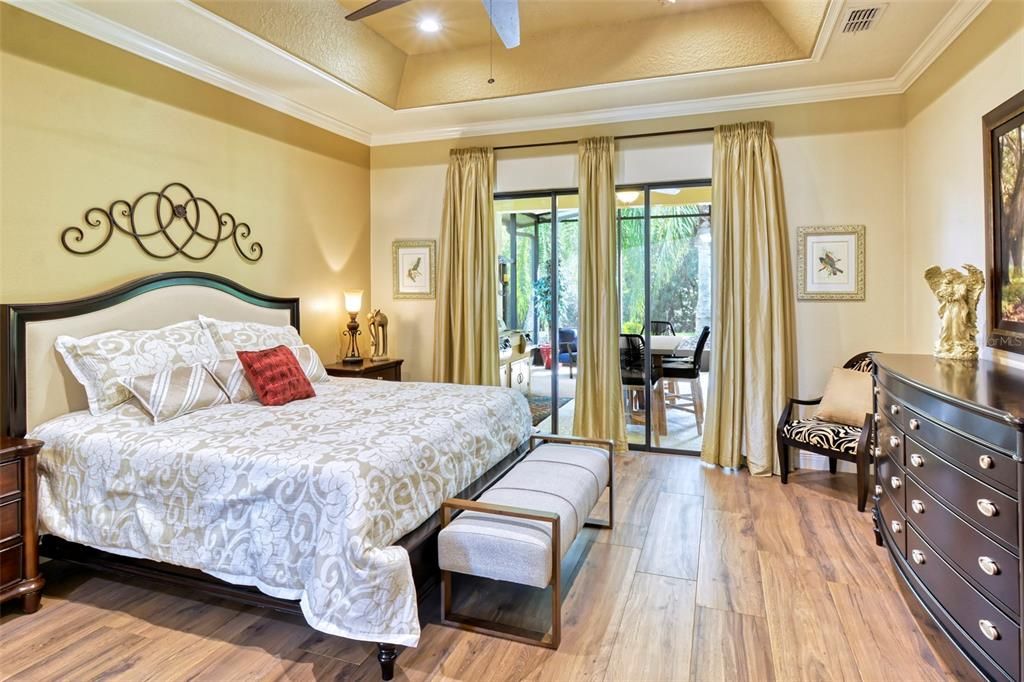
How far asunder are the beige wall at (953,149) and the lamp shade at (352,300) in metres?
4.27

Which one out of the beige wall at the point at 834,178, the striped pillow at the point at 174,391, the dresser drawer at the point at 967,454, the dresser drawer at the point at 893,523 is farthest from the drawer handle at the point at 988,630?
the striped pillow at the point at 174,391

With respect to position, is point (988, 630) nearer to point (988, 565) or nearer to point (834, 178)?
point (988, 565)

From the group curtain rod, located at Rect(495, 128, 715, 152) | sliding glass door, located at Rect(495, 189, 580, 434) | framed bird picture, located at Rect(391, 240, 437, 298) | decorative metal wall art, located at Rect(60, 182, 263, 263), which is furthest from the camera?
framed bird picture, located at Rect(391, 240, 437, 298)

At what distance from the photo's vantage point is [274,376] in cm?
328

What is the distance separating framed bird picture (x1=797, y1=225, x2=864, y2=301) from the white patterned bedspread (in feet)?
9.66

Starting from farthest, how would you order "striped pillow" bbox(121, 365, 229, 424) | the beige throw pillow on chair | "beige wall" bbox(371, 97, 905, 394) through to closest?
"beige wall" bbox(371, 97, 905, 394) → the beige throw pillow on chair → "striped pillow" bbox(121, 365, 229, 424)

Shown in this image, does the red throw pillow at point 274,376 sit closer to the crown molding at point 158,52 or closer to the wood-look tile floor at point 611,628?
the wood-look tile floor at point 611,628

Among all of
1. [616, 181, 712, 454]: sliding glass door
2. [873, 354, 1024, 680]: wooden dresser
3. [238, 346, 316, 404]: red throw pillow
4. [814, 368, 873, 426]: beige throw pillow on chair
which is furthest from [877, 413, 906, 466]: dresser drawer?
[238, 346, 316, 404]: red throw pillow

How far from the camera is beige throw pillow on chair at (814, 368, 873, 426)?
12.3 ft

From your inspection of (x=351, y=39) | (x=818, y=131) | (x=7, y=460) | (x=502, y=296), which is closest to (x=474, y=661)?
(x=7, y=460)

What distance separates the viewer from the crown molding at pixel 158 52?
288cm

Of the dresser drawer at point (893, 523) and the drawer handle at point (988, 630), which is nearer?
the drawer handle at point (988, 630)

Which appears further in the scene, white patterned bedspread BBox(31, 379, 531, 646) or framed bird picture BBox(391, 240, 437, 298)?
Answer: framed bird picture BBox(391, 240, 437, 298)

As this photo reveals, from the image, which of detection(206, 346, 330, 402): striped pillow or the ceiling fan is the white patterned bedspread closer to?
detection(206, 346, 330, 402): striped pillow
